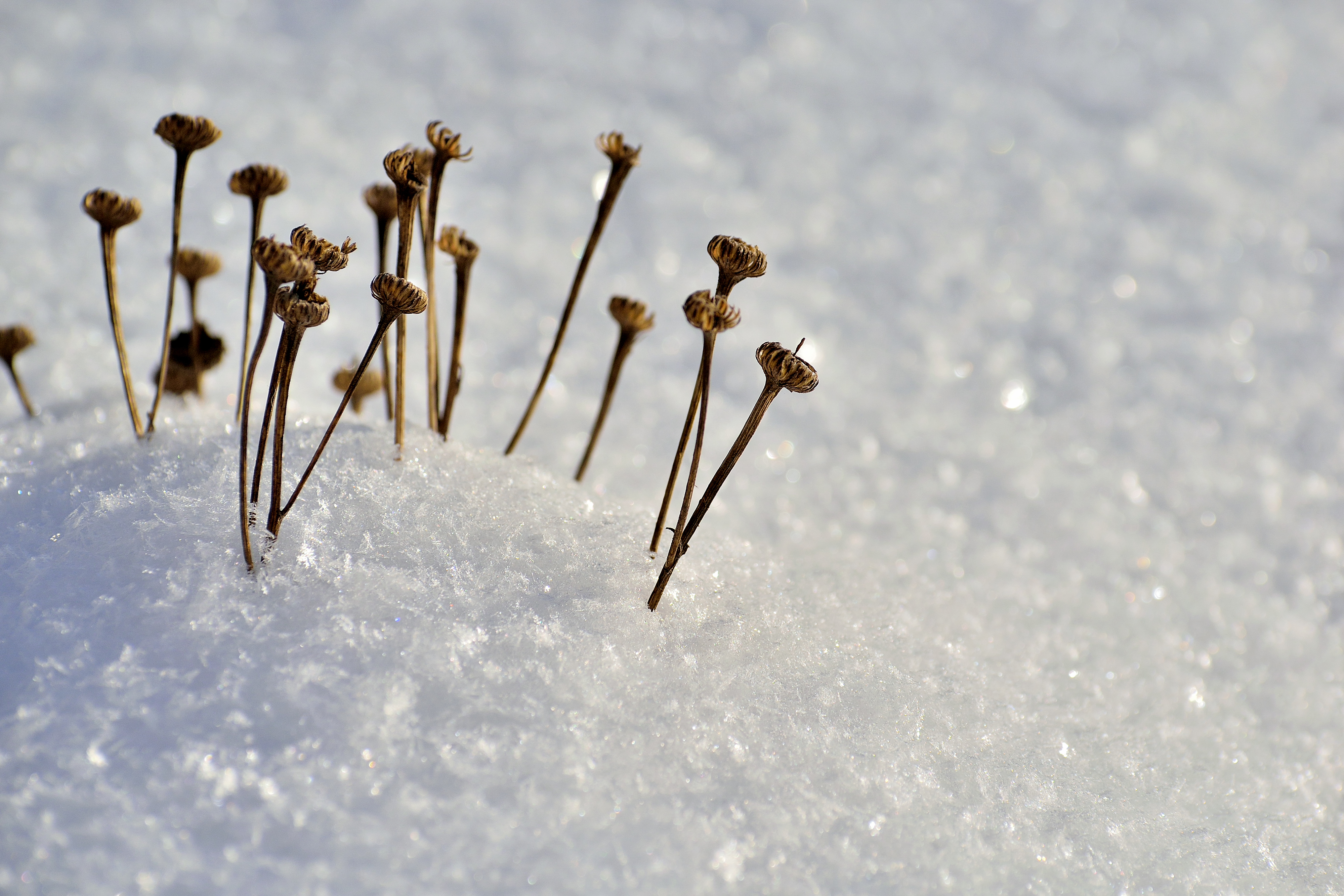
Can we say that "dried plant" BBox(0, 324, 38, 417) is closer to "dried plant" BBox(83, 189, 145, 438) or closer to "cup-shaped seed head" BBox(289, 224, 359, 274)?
"dried plant" BBox(83, 189, 145, 438)

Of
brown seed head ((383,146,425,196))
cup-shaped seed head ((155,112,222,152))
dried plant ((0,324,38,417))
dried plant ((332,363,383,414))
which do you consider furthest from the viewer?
dried plant ((332,363,383,414))

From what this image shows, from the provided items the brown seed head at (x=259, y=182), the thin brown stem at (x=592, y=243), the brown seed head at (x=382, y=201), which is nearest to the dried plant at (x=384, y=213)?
the brown seed head at (x=382, y=201)

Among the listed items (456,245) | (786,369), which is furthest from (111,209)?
(786,369)

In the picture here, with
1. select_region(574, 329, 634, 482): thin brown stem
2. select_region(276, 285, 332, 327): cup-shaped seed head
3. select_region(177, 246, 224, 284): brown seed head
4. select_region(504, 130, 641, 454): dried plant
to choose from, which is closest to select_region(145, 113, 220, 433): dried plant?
select_region(177, 246, 224, 284): brown seed head

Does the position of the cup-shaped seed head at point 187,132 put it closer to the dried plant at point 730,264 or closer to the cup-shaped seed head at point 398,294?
the cup-shaped seed head at point 398,294

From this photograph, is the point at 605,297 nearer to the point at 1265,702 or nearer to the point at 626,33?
the point at 626,33

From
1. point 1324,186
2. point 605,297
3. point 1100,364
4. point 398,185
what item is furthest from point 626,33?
point 1324,186

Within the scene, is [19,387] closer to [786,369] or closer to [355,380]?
[355,380]

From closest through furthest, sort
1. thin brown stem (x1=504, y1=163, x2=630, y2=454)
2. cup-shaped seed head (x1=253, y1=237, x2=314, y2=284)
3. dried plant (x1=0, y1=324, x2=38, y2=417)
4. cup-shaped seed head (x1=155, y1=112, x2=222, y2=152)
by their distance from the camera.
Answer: cup-shaped seed head (x1=253, y1=237, x2=314, y2=284), cup-shaped seed head (x1=155, y1=112, x2=222, y2=152), thin brown stem (x1=504, y1=163, x2=630, y2=454), dried plant (x1=0, y1=324, x2=38, y2=417)
